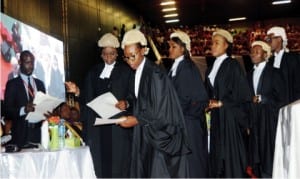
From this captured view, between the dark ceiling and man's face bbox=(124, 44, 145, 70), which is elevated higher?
the dark ceiling

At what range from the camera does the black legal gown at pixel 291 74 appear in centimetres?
487

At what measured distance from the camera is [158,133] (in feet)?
9.22

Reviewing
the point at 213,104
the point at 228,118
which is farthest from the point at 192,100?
the point at 228,118

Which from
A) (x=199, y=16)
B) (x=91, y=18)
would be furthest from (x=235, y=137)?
(x=199, y=16)

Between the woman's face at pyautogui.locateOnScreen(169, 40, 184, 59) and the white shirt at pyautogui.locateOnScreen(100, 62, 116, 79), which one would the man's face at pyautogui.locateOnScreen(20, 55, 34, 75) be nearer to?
the white shirt at pyautogui.locateOnScreen(100, 62, 116, 79)

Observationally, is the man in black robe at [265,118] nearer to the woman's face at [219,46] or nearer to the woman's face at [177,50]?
the woman's face at [219,46]

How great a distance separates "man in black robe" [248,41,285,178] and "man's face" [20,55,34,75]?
2351mm

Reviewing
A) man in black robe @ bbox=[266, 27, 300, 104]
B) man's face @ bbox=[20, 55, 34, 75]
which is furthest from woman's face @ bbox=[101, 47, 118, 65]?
man in black robe @ bbox=[266, 27, 300, 104]

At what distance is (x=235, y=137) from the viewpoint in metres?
4.14

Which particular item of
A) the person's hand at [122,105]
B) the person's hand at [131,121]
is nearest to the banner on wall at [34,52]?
the person's hand at [122,105]

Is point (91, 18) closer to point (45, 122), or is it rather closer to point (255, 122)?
point (255, 122)

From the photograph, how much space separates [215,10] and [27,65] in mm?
8396

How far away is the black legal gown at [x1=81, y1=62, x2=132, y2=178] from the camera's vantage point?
13.8 feet

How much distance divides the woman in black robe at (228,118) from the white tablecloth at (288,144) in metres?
1.88
